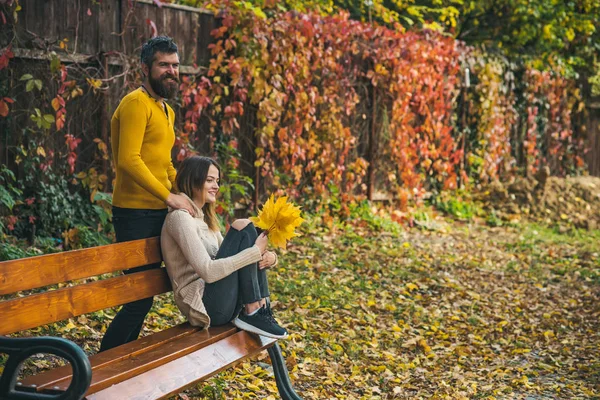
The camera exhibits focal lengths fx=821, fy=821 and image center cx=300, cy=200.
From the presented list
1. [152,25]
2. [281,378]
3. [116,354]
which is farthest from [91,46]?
[116,354]

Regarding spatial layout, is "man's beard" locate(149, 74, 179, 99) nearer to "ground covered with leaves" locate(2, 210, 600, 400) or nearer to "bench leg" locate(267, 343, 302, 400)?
"bench leg" locate(267, 343, 302, 400)

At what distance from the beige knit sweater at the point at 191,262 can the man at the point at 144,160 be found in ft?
0.36

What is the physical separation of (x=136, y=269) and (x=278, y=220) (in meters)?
0.75

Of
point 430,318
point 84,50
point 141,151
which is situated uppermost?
point 84,50

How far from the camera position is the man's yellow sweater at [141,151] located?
12.4 ft

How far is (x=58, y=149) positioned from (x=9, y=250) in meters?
1.18

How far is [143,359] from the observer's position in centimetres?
327

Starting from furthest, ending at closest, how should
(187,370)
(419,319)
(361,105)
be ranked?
(361,105) < (419,319) < (187,370)

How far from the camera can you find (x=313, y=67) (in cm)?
909

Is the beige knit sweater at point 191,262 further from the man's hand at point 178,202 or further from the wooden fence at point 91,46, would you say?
the wooden fence at point 91,46

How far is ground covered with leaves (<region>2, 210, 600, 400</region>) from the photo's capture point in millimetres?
5016

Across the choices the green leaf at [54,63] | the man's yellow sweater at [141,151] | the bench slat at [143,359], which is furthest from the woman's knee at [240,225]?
the green leaf at [54,63]

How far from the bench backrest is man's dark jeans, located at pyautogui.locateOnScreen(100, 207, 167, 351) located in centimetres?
13

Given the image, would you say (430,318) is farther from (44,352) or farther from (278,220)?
(44,352)
